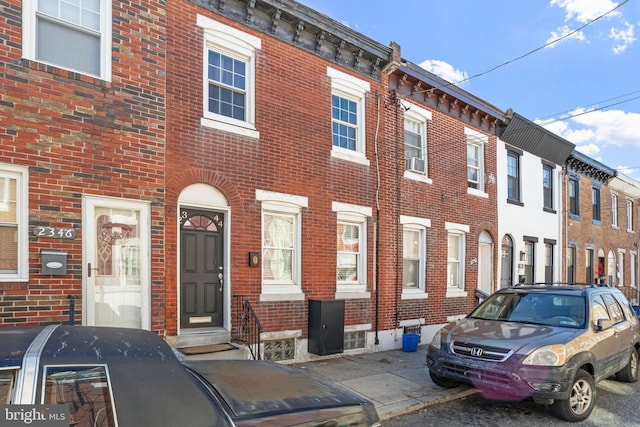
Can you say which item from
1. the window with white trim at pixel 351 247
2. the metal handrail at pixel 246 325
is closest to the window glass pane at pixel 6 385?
the metal handrail at pixel 246 325

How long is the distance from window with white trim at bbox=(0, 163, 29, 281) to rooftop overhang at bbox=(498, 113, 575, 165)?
45.0 ft

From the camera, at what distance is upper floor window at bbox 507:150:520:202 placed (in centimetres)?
1547

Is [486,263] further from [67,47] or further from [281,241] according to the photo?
[67,47]

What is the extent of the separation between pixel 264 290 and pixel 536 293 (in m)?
4.85

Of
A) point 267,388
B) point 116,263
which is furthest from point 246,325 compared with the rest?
point 267,388

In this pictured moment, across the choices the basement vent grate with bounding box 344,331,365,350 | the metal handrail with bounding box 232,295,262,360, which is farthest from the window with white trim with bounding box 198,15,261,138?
the basement vent grate with bounding box 344,331,365,350

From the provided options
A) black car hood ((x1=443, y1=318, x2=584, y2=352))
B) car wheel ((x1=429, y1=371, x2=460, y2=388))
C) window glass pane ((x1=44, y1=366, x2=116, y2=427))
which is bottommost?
car wheel ((x1=429, y1=371, x2=460, y2=388))

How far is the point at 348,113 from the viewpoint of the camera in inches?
412

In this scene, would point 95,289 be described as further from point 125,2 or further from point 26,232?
point 125,2

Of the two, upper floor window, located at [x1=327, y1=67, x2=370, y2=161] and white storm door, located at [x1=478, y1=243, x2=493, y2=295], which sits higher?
upper floor window, located at [x1=327, y1=67, x2=370, y2=161]

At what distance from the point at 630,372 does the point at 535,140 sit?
10.5m

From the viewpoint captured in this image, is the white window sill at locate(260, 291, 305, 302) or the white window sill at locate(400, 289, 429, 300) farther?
the white window sill at locate(400, 289, 429, 300)

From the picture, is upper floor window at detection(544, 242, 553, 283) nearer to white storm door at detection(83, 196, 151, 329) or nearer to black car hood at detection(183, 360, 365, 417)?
white storm door at detection(83, 196, 151, 329)

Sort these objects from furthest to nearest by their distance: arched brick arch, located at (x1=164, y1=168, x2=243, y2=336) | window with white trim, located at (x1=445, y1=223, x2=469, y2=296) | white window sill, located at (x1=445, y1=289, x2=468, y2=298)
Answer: window with white trim, located at (x1=445, y1=223, x2=469, y2=296)
white window sill, located at (x1=445, y1=289, x2=468, y2=298)
arched brick arch, located at (x1=164, y1=168, x2=243, y2=336)
